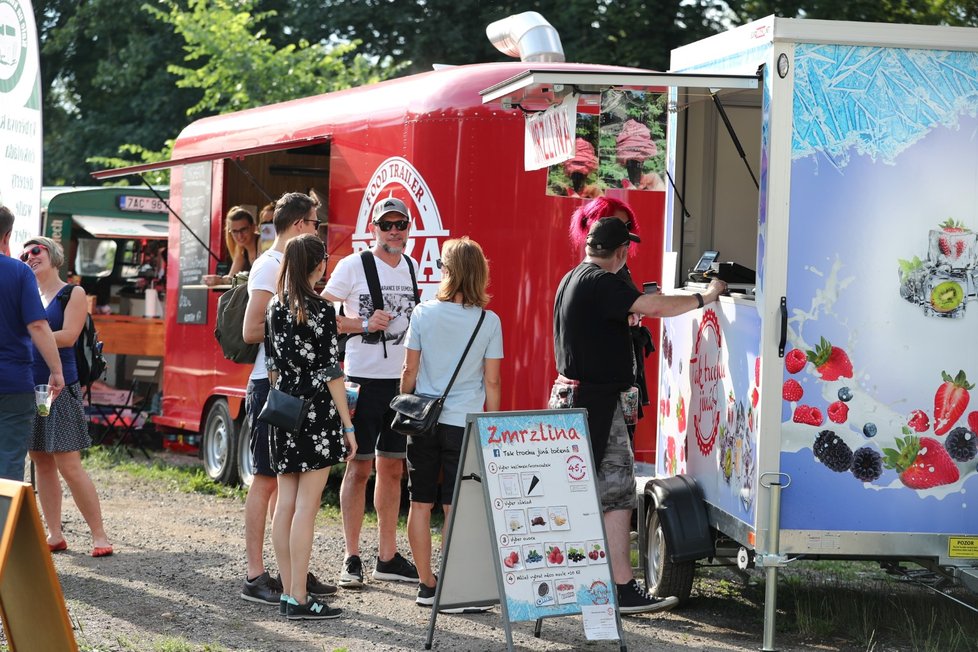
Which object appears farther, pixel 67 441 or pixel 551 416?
pixel 67 441

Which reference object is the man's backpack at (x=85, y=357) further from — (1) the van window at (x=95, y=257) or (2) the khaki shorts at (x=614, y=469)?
(1) the van window at (x=95, y=257)

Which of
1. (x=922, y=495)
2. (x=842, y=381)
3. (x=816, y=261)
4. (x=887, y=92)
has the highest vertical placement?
(x=887, y=92)

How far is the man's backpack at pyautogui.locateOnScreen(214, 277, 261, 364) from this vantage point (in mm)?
6875

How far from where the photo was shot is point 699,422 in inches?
258

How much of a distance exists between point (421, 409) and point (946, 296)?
2383 millimetres

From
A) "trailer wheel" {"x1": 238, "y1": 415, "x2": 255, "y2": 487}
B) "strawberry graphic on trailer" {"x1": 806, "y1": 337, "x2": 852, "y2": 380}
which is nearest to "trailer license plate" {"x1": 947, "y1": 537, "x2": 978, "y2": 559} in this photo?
"strawberry graphic on trailer" {"x1": 806, "y1": 337, "x2": 852, "y2": 380}

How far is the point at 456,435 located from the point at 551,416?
620 millimetres

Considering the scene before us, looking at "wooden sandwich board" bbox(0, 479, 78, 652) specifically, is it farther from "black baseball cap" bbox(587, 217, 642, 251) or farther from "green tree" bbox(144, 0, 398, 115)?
"green tree" bbox(144, 0, 398, 115)

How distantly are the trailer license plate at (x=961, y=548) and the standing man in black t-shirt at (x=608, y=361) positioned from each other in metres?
1.37

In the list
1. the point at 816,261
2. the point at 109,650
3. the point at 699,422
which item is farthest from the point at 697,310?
the point at 109,650

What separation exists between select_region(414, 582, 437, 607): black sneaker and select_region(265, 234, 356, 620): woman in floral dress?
0.68 m

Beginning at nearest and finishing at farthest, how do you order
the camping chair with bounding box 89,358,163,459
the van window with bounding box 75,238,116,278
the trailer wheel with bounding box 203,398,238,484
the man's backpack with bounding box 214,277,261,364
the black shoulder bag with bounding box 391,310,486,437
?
1. the black shoulder bag with bounding box 391,310,486,437
2. the man's backpack with bounding box 214,277,261,364
3. the trailer wheel with bounding box 203,398,238,484
4. the camping chair with bounding box 89,358,163,459
5. the van window with bounding box 75,238,116,278

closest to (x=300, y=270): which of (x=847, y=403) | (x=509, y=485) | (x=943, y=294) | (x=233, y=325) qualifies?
(x=233, y=325)

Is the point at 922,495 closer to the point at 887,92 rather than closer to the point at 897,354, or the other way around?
the point at 897,354
